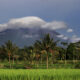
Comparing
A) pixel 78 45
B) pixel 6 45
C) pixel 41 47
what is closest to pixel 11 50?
pixel 6 45

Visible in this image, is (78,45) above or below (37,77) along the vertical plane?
above

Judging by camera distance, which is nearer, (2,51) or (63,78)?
(63,78)

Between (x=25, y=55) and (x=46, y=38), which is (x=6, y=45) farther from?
(x=46, y=38)

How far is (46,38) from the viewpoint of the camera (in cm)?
4238

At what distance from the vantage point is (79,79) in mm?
11258

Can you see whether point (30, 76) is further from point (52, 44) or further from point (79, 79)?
point (52, 44)

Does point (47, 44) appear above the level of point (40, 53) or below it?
above

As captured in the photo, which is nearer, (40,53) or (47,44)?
(47,44)

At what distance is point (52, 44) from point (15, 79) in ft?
102

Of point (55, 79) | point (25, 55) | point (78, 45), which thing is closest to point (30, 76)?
point (55, 79)

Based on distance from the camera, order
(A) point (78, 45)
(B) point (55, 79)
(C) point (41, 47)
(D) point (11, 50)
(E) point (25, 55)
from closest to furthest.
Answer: (B) point (55, 79) → (C) point (41, 47) → (D) point (11, 50) → (E) point (25, 55) → (A) point (78, 45)

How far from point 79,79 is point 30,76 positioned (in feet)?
9.79

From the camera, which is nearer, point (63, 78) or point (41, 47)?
point (63, 78)

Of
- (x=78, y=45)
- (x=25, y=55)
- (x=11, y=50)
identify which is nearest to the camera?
(x=11, y=50)
